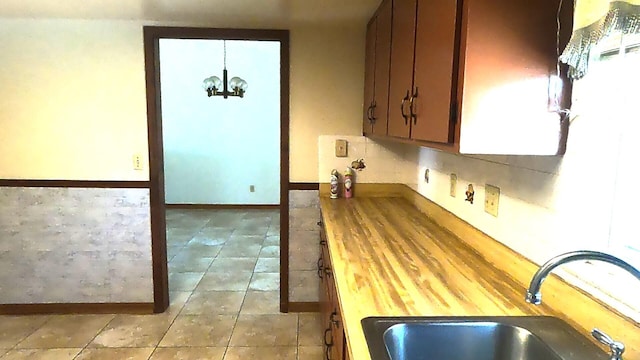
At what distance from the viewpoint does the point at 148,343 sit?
2.82m

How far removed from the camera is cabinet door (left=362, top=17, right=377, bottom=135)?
103 inches

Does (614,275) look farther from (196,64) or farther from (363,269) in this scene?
(196,64)

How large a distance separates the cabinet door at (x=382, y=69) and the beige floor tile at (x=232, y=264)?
7.31 feet

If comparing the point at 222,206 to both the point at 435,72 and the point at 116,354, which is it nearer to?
the point at 116,354

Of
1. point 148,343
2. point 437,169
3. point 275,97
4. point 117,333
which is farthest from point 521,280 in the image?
point 275,97

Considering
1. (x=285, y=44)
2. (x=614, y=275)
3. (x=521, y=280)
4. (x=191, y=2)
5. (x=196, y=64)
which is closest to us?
(x=614, y=275)

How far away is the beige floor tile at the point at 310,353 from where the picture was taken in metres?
2.68

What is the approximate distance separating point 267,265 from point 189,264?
74cm

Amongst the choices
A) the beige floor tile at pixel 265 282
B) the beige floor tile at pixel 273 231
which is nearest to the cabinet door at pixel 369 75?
the beige floor tile at pixel 265 282

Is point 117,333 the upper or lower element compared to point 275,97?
lower

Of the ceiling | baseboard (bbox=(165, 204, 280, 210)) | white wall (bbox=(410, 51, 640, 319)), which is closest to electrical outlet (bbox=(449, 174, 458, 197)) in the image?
white wall (bbox=(410, 51, 640, 319))

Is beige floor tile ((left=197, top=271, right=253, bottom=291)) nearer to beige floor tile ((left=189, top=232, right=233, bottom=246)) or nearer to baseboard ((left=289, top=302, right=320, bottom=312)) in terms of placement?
baseboard ((left=289, top=302, right=320, bottom=312))

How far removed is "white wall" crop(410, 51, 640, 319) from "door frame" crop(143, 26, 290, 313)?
181 cm

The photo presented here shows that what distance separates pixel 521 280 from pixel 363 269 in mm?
514
